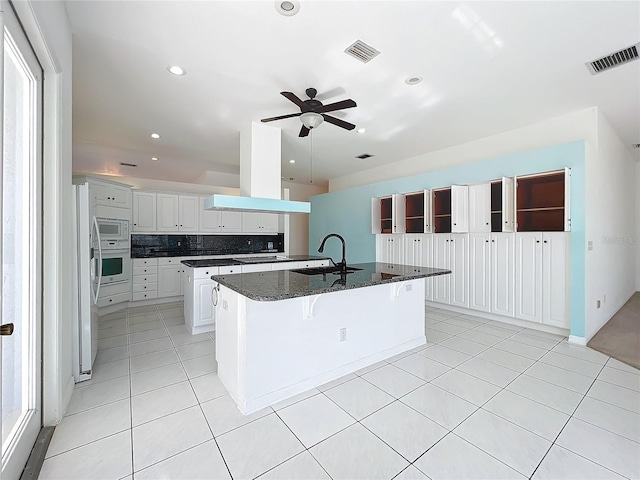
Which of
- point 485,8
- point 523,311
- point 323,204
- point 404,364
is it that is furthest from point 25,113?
point 323,204

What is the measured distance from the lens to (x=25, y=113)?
1.73m

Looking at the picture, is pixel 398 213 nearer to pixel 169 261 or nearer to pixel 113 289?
pixel 169 261

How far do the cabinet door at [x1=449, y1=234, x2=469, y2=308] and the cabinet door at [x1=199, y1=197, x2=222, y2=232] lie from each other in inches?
180

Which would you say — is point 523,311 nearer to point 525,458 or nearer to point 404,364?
point 404,364

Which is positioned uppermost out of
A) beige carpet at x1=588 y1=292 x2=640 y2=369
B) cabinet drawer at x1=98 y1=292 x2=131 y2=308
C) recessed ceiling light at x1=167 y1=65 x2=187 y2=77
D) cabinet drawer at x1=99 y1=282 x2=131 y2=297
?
recessed ceiling light at x1=167 y1=65 x2=187 y2=77

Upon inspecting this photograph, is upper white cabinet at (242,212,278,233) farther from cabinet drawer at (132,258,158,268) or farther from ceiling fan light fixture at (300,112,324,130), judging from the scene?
ceiling fan light fixture at (300,112,324,130)

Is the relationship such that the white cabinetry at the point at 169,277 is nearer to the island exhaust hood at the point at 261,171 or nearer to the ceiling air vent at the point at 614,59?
the island exhaust hood at the point at 261,171

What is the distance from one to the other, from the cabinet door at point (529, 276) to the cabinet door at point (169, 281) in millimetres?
5632

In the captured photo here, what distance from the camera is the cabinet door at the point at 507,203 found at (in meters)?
3.92

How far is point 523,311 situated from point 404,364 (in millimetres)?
2247

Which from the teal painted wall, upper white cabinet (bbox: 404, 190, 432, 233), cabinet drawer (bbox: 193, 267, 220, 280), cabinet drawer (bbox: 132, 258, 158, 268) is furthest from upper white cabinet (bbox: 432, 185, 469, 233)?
cabinet drawer (bbox: 132, 258, 158, 268)

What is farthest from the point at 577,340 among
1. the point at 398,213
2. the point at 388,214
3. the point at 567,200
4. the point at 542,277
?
the point at 388,214

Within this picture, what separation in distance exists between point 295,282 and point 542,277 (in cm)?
338

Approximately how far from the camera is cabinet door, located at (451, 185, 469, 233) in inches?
175
